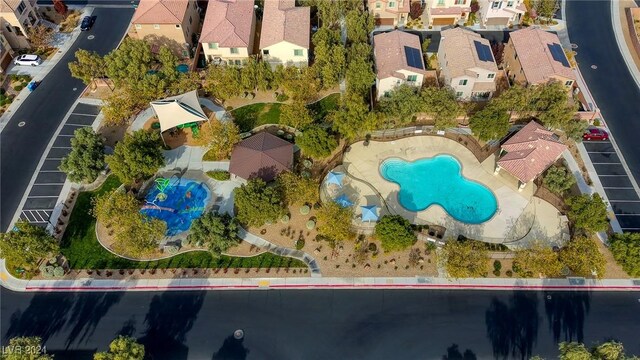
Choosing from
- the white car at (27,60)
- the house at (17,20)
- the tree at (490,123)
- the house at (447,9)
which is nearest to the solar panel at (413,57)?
the tree at (490,123)

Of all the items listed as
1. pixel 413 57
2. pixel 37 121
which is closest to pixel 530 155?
pixel 413 57

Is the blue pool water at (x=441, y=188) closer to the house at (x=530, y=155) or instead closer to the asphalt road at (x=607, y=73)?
the house at (x=530, y=155)

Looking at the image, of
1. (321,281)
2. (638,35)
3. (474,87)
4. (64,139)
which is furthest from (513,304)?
(64,139)

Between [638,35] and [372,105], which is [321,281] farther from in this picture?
[638,35]

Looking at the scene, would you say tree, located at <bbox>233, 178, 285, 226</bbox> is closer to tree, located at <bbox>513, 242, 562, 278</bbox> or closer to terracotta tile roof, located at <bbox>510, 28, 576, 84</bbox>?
tree, located at <bbox>513, 242, 562, 278</bbox>

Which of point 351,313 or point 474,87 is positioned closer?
point 351,313

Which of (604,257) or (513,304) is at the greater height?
(604,257)
